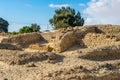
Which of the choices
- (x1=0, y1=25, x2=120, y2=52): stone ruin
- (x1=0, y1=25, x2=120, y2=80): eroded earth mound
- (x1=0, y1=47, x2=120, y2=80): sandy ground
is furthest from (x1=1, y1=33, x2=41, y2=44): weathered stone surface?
(x1=0, y1=47, x2=120, y2=80): sandy ground

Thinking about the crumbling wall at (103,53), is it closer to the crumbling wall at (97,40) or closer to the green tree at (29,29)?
the crumbling wall at (97,40)

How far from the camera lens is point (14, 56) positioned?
13.9 metres

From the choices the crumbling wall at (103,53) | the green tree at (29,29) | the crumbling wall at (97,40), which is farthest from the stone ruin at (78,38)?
the green tree at (29,29)

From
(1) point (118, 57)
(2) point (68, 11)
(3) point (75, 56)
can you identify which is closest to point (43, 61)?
(3) point (75, 56)

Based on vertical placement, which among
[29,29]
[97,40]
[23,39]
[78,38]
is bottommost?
[97,40]

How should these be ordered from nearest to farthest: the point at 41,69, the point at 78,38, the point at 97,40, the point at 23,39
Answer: the point at 41,69
the point at 97,40
the point at 78,38
the point at 23,39

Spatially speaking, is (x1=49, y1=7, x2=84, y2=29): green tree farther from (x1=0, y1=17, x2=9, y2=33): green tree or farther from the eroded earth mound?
the eroded earth mound

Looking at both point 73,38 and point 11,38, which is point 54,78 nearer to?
point 73,38

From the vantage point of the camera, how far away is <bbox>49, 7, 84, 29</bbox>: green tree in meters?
46.8

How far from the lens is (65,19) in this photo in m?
47.0

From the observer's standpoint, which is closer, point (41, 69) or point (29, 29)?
point (41, 69)

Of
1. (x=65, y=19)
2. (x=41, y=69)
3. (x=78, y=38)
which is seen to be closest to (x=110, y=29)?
(x=78, y=38)

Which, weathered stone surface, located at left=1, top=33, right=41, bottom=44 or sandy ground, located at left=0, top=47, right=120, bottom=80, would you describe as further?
weathered stone surface, located at left=1, top=33, right=41, bottom=44

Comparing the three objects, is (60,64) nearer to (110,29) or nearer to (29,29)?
(110,29)
